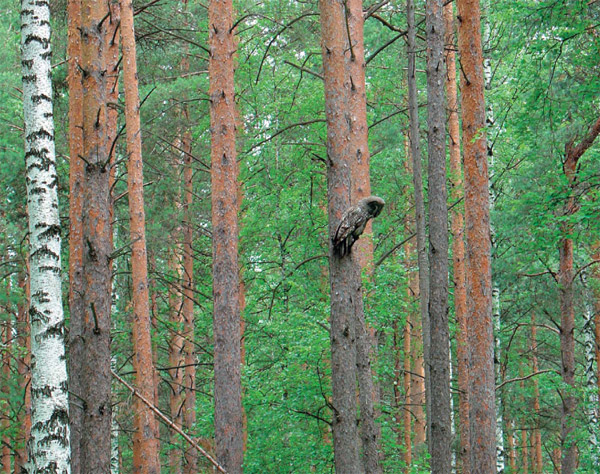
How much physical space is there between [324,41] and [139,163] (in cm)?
548

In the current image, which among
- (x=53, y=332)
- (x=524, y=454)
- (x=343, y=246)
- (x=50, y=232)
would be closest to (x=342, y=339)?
(x=343, y=246)

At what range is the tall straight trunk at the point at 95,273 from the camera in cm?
664

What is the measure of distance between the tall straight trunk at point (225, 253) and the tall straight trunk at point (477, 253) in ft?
10.7

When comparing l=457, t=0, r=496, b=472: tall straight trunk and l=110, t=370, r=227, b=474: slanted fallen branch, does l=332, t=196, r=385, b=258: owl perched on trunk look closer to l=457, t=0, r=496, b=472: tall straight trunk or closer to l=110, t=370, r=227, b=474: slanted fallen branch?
l=110, t=370, r=227, b=474: slanted fallen branch

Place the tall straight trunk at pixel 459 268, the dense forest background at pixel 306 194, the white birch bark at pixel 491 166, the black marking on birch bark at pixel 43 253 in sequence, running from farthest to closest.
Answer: the white birch bark at pixel 491 166 → the tall straight trunk at pixel 459 268 → the dense forest background at pixel 306 194 → the black marking on birch bark at pixel 43 253

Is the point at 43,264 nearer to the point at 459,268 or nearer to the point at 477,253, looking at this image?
the point at 477,253

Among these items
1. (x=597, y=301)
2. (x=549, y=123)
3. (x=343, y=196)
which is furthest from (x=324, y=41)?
(x=597, y=301)

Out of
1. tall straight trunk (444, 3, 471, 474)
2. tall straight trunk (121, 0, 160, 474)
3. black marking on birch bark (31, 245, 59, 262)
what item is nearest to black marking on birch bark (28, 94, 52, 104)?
black marking on birch bark (31, 245, 59, 262)

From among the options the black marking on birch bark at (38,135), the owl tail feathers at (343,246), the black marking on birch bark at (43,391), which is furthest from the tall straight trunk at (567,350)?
the black marking on birch bark at (43,391)

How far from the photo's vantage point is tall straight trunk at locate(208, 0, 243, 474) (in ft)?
31.3

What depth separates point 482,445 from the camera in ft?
30.8

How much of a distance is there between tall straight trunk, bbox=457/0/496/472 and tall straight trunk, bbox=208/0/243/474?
3.27 meters

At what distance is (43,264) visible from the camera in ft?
20.1

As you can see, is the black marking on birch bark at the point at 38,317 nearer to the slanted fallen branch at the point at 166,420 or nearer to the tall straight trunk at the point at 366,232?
the slanted fallen branch at the point at 166,420
